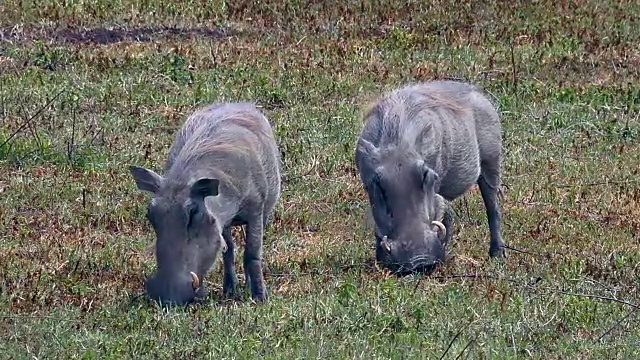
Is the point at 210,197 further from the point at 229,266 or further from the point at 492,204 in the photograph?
the point at 492,204

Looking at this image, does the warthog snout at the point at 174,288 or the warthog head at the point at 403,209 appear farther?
the warthog head at the point at 403,209

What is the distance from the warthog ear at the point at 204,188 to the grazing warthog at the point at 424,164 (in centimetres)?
103

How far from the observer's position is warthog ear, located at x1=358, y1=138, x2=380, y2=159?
6.91 m

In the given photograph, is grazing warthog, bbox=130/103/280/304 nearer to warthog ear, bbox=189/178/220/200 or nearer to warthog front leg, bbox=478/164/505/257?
warthog ear, bbox=189/178/220/200

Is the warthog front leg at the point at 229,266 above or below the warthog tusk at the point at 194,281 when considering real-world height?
below

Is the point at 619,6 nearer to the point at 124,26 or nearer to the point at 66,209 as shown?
the point at 124,26

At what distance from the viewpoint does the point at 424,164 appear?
6.86 metres

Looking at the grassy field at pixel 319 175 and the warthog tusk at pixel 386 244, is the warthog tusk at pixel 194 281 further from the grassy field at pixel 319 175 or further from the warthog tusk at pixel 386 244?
the warthog tusk at pixel 386 244

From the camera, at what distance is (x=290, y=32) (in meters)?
13.8

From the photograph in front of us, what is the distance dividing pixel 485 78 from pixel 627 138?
2.18m

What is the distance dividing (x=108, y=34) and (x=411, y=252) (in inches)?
298

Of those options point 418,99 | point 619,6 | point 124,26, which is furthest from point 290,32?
point 418,99

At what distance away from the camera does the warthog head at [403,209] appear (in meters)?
6.58

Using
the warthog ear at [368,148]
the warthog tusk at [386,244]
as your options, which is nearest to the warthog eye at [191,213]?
the warthog tusk at [386,244]
